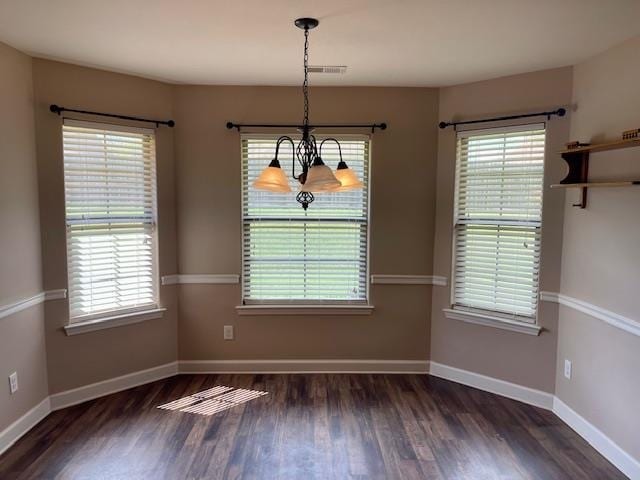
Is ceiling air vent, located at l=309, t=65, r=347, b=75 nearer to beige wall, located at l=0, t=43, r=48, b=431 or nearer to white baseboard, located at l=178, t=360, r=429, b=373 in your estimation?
beige wall, located at l=0, t=43, r=48, b=431

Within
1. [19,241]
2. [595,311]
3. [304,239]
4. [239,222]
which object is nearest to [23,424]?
[19,241]

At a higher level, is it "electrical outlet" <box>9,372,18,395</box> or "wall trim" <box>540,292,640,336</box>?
"wall trim" <box>540,292,640,336</box>

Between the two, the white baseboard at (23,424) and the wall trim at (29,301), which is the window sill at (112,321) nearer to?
the wall trim at (29,301)

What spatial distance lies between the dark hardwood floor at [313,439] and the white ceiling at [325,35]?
245 cm

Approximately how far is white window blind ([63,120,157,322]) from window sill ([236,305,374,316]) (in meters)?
0.79

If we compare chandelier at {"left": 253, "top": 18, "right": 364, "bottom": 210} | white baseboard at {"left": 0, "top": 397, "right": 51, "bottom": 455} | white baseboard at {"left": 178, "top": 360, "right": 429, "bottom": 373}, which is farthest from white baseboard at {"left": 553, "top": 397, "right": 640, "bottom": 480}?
white baseboard at {"left": 0, "top": 397, "right": 51, "bottom": 455}

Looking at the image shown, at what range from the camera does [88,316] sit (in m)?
3.15

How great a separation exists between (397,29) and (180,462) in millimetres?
2740

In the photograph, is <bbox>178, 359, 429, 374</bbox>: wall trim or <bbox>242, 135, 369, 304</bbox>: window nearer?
<bbox>242, 135, 369, 304</bbox>: window

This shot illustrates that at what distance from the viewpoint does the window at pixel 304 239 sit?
3.54m

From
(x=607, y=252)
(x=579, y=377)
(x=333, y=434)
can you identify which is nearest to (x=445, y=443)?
(x=333, y=434)

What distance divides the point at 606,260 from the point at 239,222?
8.69 ft

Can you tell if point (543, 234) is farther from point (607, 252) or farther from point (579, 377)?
point (579, 377)

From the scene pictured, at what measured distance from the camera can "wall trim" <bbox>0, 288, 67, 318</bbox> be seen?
2.55 metres
